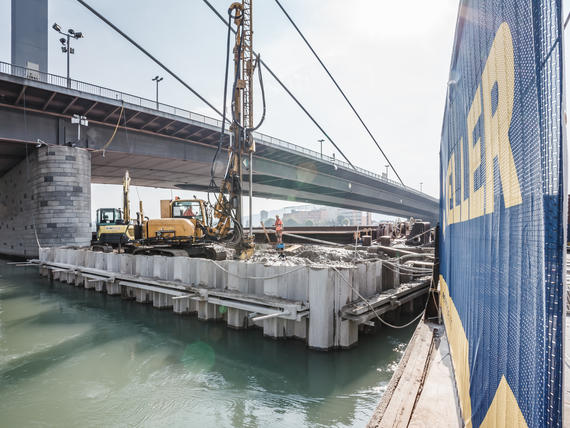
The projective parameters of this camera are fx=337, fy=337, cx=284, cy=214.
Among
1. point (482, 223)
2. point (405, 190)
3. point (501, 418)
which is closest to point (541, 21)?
point (482, 223)

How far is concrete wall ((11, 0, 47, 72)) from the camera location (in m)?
26.2

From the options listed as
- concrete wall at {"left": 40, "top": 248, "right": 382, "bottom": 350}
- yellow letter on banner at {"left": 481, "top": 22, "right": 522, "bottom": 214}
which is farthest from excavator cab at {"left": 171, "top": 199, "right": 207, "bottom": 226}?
yellow letter on banner at {"left": 481, "top": 22, "right": 522, "bottom": 214}

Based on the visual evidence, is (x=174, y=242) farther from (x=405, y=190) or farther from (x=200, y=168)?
(x=405, y=190)

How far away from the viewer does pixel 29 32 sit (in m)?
26.6

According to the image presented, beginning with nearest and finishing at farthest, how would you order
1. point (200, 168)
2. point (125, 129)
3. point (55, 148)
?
point (55, 148), point (125, 129), point (200, 168)

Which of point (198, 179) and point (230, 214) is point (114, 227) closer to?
point (230, 214)

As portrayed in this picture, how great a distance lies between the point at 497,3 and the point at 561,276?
5.35 ft

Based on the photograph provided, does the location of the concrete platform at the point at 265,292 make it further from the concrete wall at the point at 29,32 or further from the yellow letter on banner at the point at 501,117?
the concrete wall at the point at 29,32

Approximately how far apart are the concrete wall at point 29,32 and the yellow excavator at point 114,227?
15.3 meters

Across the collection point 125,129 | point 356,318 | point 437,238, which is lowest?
point 356,318

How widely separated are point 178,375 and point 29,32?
32175mm

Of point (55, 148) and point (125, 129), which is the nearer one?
point (55, 148)

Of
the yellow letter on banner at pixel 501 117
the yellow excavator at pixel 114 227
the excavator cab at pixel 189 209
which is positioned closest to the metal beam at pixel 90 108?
the yellow excavator at pixel 114 227

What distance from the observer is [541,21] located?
126 centimetres
